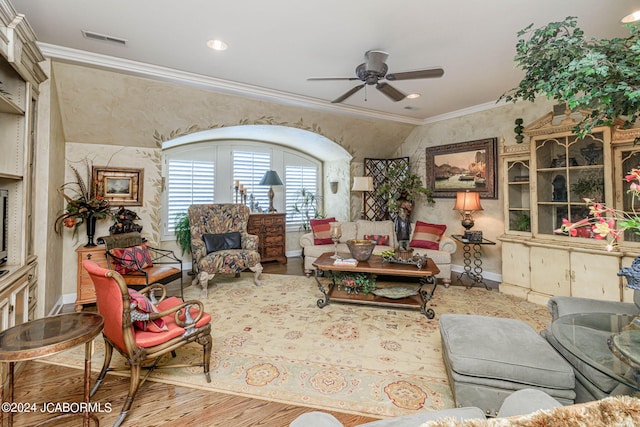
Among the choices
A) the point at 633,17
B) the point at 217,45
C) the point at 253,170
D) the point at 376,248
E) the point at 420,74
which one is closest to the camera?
the point at 633,17

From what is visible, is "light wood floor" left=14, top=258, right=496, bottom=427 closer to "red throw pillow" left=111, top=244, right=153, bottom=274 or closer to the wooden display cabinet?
"red throw pillow" left=111, top=244, right=153, bottom=274

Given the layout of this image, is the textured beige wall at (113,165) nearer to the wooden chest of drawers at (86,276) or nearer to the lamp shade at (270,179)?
the wooden chest of drawers at (86,276)

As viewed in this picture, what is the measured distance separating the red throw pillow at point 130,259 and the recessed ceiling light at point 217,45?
2.42 metres

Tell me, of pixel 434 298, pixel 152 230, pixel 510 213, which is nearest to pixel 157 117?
pixel 152 230

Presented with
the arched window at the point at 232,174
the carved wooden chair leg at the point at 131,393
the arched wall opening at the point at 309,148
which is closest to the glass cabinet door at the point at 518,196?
the arched wall opening at the point at 309,148

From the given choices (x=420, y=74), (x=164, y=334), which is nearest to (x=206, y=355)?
(x=164, y=334)

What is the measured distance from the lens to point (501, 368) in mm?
1507

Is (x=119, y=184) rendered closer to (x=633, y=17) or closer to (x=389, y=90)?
(x=389, y=90)

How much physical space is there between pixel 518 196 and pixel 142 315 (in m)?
4.52

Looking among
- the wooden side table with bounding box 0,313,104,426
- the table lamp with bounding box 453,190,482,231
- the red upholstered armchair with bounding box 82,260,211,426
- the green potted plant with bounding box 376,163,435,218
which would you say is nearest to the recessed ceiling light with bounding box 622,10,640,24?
the table lamp with bounding box 453,190,482,231

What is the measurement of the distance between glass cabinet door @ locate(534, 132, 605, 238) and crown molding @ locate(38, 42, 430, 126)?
2.59m

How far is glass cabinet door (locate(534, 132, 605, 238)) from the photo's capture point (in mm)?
3146

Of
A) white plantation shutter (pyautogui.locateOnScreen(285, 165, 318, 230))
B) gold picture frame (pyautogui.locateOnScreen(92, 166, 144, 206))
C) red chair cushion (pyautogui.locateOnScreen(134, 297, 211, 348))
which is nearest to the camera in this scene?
red chair cushion (pyautogui.locateOnScreen(134, 297, 211, 348))

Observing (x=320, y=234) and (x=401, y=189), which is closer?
(x=320, y=234)
